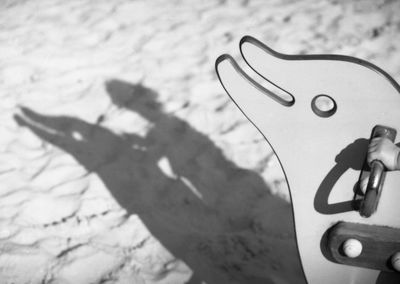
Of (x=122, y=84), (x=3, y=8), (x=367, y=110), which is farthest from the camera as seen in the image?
(x=3, y=8)

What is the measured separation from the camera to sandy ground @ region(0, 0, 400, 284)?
1318mm

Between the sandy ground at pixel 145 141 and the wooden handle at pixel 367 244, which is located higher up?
the sandy ground at pixel 145 141

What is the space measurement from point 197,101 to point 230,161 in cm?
45

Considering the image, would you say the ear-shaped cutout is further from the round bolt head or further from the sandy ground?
the sandy ground

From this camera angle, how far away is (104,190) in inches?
62.8

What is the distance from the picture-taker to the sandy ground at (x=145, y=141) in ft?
4.33

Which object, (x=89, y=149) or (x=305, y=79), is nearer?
(x=305, y=79)

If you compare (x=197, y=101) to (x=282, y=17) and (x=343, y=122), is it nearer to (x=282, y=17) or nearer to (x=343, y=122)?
(x=282, y=17)

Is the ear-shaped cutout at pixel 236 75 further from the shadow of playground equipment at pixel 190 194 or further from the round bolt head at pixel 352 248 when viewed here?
the shadow of playground equipment at pixel 190 194

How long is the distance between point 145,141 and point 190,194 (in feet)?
1.28

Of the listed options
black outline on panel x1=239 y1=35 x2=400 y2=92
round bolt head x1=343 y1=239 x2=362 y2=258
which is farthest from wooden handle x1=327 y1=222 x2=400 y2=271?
black outline on panel x1=239 y1=35 x2=400 y2=92

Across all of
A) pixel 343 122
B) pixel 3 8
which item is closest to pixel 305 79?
pixel 343 122

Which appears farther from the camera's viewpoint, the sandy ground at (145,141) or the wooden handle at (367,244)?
the sandy ground at (145,141)

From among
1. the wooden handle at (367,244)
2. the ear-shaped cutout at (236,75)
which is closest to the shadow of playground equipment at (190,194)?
the wooden handle at (367,244)
